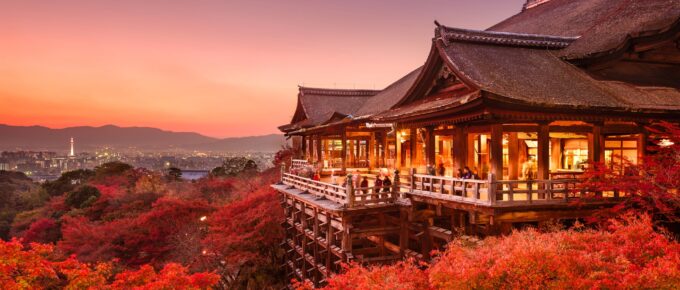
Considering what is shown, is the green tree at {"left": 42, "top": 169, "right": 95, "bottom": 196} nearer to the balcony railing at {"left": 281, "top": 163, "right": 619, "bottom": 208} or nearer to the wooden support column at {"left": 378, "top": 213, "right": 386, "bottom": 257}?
the balcony railing at {"left": 281, "top": 163, "right": 619, "bottom": 208}

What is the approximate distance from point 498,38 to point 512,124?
5.23 meters

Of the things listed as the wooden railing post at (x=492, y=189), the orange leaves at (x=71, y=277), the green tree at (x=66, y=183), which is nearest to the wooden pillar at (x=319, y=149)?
the orange leaves at (x=71, y=277)

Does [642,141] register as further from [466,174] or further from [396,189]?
[396,189]

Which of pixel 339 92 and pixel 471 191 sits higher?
pixel 339 92

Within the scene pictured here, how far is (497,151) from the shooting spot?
13586mm

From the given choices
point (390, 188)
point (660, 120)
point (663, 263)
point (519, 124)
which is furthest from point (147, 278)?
point (660, 120)

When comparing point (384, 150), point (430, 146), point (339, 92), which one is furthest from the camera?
point (339, 92)

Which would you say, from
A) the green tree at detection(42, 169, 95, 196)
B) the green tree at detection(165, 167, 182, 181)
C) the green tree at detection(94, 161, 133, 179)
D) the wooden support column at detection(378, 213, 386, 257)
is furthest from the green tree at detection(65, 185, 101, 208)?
the wooden support column at detection(378, 213, 386, 257)

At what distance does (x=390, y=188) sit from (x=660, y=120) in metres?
9.43

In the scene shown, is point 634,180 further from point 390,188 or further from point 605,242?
point 390,188

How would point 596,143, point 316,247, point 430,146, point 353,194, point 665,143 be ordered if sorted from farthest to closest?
point 316,247, point 430,146, point 353,194, point 596,143, point 665,143

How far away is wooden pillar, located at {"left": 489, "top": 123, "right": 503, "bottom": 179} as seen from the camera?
13.5 metres

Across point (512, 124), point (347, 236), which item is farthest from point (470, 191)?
point (347, 236)

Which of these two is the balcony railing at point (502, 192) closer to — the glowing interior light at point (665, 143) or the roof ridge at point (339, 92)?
the glowing interior light at point (665, 143)
